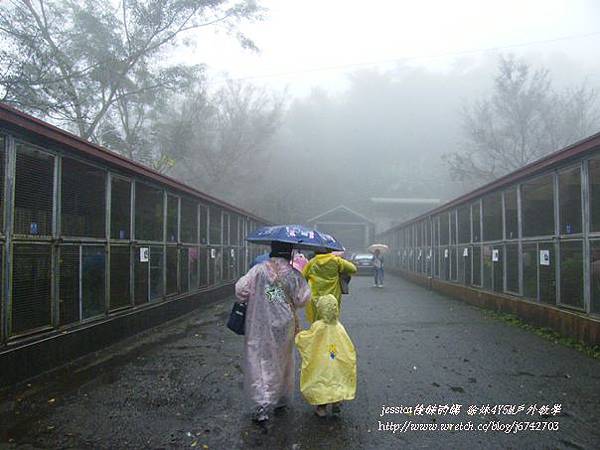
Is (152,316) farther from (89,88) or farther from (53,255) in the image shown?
(89,88)

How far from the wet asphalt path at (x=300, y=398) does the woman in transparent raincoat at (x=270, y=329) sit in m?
0.27

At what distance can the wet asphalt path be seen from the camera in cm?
377

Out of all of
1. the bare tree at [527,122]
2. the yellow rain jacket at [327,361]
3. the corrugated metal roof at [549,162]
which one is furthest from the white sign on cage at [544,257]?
the bare tree at [527,122]

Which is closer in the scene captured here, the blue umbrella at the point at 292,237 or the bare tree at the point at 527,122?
the blue umbrella at the point at 292,237

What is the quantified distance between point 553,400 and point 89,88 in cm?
1927

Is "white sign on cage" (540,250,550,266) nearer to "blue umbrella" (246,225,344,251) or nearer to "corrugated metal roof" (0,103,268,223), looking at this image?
"blue umbrella" (246,225,344,251)

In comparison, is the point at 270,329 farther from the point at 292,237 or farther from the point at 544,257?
the point at 544,257

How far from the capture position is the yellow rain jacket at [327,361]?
13.2ft

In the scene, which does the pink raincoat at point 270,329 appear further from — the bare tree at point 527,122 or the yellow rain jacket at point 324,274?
the bare tree at point 527,122

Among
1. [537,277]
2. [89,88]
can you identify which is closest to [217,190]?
[89,88]

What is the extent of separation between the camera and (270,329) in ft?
13.7

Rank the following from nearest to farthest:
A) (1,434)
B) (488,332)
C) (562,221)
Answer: (1,434) < (562,221) < (488,332)

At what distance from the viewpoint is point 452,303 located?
42.7ft

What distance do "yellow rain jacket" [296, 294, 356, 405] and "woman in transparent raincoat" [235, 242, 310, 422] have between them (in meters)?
0.18
